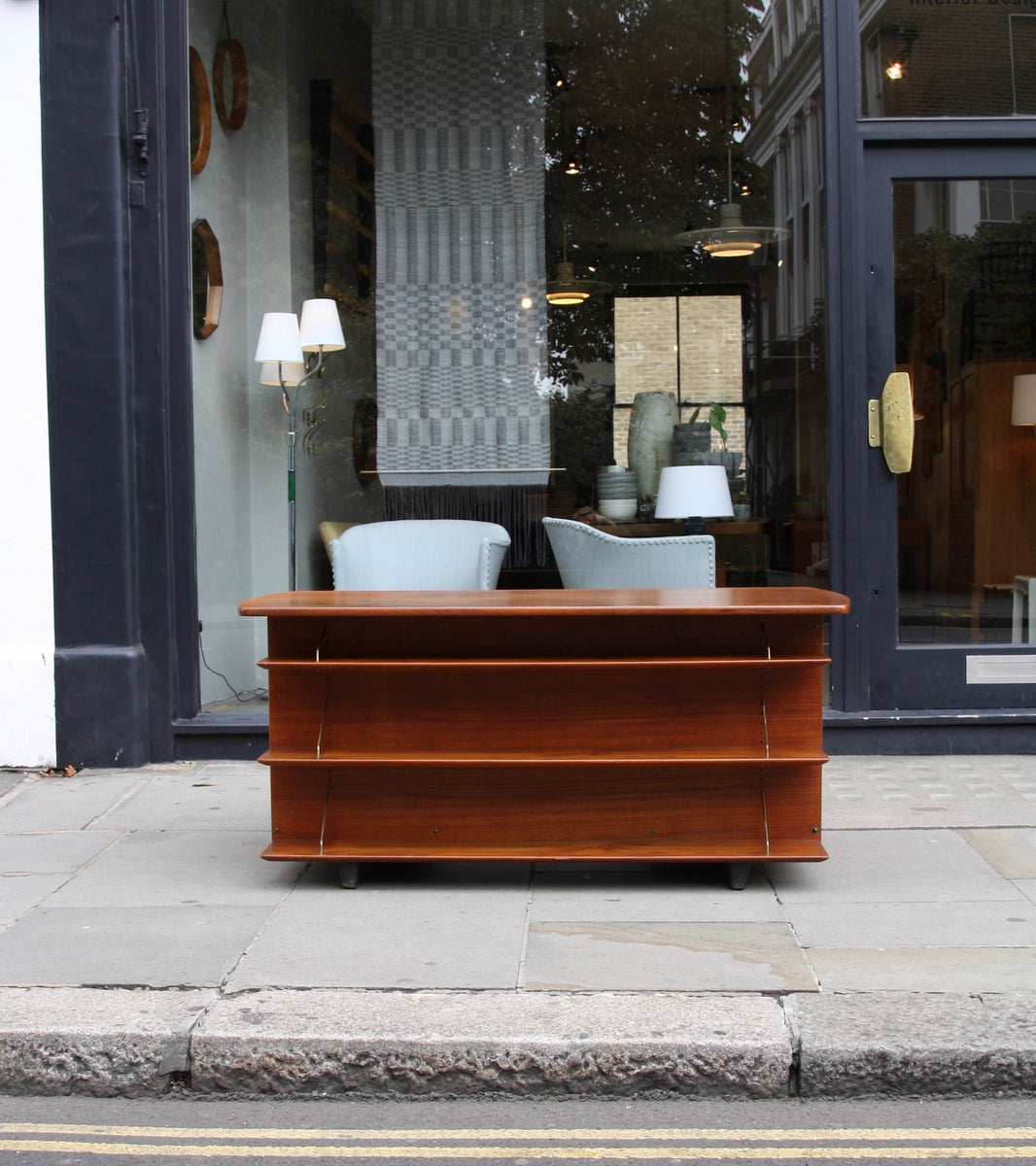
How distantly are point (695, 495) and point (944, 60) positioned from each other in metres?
2.54

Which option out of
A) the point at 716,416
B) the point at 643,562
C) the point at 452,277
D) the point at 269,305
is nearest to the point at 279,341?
the point at 269,305

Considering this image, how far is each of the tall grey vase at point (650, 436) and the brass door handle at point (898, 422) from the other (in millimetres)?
1371

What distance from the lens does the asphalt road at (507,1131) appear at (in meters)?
2.82

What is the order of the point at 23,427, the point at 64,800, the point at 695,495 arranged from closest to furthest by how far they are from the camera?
the point at 64,800
the point at 23,427
the point at 695,495

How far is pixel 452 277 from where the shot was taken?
7.27 meters

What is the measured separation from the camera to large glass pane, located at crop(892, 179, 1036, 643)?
636 centimetres

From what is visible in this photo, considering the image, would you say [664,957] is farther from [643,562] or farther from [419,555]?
[419,555]

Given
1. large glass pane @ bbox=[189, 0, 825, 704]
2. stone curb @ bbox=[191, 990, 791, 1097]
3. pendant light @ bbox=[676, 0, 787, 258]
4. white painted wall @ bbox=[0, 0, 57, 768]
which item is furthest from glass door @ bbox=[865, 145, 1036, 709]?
white painted wall @ bbox=[0, 0, 57, 768]

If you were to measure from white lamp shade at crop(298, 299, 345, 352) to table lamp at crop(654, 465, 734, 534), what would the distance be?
204 centimetres

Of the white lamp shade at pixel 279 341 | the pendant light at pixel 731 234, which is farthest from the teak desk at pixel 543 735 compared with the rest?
the pendant light at pixel 731 234

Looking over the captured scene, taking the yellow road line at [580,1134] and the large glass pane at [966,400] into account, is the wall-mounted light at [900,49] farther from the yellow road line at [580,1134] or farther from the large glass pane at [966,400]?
the yellow road line at [580,1134]

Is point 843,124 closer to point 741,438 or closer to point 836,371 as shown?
point 836,371

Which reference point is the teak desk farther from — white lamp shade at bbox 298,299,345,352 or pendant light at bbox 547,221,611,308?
pendant light at bbox 547,221,611,308

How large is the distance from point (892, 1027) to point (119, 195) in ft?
17.2
